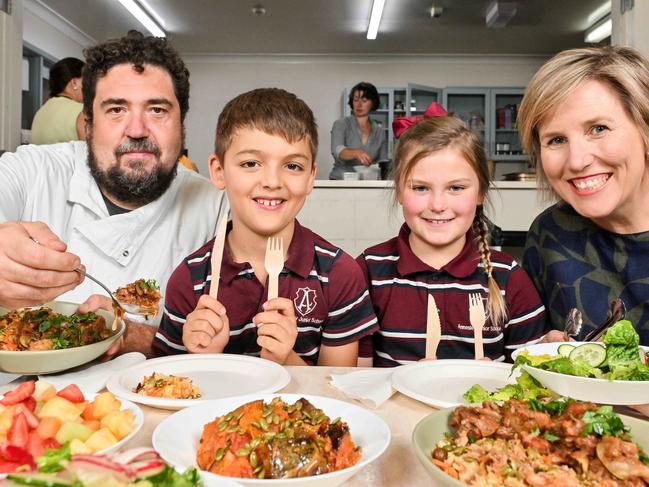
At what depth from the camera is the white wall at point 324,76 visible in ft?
33.0

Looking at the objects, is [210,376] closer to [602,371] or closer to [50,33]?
[602,371]

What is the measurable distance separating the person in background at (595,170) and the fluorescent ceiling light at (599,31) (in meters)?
7.03

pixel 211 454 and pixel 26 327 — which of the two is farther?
pixel 26 327

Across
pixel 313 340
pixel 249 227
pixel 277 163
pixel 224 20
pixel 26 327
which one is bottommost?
pixel 313 340

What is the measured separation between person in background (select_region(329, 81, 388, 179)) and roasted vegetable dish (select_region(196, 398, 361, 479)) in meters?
6.72

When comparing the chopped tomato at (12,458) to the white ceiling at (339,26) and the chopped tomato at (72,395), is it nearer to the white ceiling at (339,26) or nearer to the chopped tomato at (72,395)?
the chopped tomato at (72,395)

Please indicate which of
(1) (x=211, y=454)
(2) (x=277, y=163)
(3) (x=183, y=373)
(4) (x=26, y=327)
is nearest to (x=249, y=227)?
(2) (x=277, y=163)

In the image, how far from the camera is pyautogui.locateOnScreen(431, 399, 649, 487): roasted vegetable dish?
0.73 meters

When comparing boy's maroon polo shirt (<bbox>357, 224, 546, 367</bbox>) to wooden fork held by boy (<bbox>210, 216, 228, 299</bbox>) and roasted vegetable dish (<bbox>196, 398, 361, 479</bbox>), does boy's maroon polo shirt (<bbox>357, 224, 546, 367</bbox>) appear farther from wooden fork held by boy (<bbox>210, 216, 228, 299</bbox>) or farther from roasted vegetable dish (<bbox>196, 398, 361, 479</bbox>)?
roasted vegetable dish (<bbox>196, 398, 361, 479</bbox>)

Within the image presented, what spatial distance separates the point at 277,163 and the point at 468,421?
97 cm

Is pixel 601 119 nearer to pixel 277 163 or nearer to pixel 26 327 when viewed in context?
pixel 277 163

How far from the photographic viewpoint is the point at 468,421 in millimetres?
834

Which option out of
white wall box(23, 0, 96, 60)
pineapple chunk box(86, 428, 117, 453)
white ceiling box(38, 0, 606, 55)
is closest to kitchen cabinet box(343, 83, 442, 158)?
white ceiling box(38, 0, 606, 55)

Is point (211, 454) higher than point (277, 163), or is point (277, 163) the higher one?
point (277, 163)
